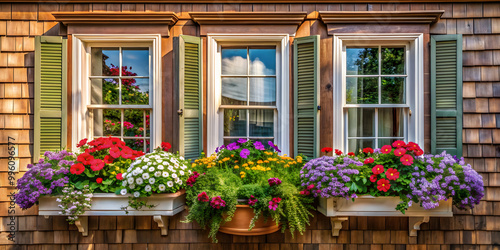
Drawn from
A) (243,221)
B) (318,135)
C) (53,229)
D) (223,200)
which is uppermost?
(318,135)

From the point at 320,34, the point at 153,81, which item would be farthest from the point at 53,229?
the point at 320,34

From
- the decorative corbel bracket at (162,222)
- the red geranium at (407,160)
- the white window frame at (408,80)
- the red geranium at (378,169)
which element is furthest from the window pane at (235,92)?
the red geranium at (407,160)

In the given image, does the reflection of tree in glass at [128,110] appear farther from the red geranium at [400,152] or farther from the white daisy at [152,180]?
the red geranium at [400,152]

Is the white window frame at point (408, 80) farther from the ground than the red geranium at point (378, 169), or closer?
farther from the ground

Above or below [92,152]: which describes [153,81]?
above

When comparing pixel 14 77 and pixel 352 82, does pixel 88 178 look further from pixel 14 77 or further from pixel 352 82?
pixel 352 82

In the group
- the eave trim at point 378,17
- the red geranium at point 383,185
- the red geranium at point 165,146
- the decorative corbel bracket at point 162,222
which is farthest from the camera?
the eave trim at point 378,17

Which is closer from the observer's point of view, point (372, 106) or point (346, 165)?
point (346, 165)

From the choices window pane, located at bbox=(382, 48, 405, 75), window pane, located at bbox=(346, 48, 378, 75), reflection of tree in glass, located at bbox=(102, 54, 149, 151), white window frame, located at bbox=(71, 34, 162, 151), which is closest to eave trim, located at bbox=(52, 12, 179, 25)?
white window frame, located at bbox=(71, 34, 162, 151)

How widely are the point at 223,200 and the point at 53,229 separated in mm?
1879

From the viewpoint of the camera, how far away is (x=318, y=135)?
111 inches

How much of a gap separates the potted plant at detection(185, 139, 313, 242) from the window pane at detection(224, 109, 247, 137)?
1.12ft

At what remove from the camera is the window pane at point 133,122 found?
3.02 meters

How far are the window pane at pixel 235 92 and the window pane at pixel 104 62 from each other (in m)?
1.14
